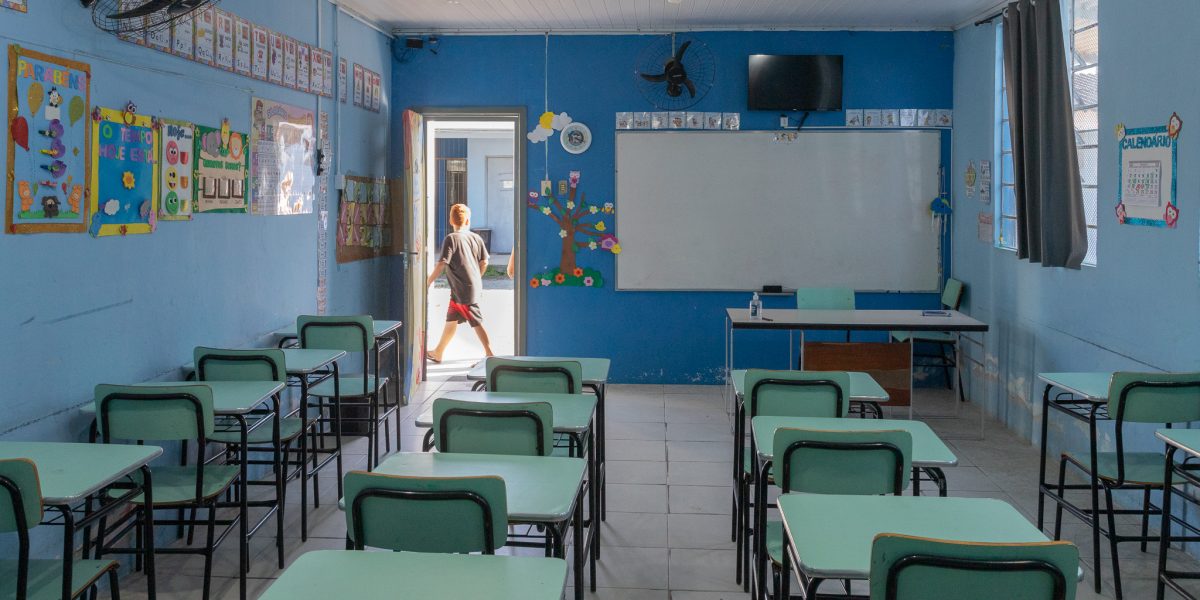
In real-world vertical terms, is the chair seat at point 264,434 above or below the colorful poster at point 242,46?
below

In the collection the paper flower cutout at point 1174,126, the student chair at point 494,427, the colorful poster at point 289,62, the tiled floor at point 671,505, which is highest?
the colorful poster at point 289,62

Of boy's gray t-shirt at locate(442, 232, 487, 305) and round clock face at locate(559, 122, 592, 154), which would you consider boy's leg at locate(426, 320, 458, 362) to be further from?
round clock face at locate(559, 122, 592, 154)

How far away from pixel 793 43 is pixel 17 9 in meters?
5.94

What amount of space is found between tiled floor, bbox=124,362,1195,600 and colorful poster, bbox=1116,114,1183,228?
Answer: 5.04 feet

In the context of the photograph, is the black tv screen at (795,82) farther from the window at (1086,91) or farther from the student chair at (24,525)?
the student chair at (24,525)

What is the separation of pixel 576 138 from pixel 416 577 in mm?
6387

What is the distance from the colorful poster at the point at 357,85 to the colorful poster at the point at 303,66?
1.01m

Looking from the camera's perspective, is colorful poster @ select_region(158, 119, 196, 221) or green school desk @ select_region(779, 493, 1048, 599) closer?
green school desk @ select_region(779, 493, 1048, 599)

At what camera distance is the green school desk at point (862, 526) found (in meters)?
2.19

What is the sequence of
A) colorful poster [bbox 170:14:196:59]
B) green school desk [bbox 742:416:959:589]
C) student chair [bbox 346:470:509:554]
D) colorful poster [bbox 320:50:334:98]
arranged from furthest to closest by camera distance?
colorful poster [bbox 320:50:334:98] → colorful poster [bbox 170:14:196:59] → green school desk [bbox 742:416:959:589] → student chair [bbox 346:470:509:554]

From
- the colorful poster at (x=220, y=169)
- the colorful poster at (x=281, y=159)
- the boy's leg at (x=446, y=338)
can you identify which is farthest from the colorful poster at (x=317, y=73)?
the boy's leg at (x=446, y=338)

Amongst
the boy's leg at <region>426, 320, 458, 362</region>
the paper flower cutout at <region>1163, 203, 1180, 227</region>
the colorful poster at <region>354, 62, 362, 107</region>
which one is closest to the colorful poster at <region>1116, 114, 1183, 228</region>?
the paper flower cutout at <region>1163, 203, 1180, 227</region>

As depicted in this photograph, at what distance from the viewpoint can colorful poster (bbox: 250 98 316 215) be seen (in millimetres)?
5449

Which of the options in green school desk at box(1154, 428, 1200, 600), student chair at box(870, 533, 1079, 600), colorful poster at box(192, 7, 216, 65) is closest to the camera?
student chair at box(870, 533, 1079, 600)
